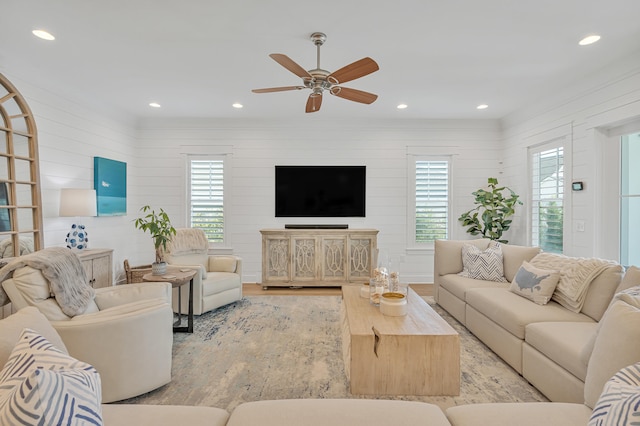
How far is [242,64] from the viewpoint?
3477mm

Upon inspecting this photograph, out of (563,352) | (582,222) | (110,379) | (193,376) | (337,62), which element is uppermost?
(337,62)

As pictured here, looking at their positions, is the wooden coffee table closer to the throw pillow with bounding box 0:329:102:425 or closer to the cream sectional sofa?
the cream sectional sofa

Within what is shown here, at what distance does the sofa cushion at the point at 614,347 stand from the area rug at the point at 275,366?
35.9 inches

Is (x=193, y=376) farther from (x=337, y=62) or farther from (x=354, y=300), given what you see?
(x=337, y=62)

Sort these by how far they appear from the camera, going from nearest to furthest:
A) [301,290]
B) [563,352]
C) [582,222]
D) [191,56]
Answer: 1. [563,352]
2. [191,56]
3. [582,222]
4. [301,290]

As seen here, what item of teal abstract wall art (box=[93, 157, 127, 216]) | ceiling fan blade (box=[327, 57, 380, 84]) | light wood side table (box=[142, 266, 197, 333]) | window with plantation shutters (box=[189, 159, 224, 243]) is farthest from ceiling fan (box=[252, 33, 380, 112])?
teal abstract wall art (box=[93, 157, 127, 216])

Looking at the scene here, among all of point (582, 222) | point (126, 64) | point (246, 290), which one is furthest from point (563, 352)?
point (126, 64)

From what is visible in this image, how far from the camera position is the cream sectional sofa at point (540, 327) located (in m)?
2.03

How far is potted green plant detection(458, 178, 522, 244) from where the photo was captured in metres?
4.97

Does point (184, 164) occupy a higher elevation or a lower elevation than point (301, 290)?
higher

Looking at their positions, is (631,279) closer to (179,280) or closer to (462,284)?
(462,284)

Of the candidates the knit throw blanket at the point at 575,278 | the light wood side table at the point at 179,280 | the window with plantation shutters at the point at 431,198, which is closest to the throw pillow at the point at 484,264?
Result: the knit throw blanket at the point at 575,278

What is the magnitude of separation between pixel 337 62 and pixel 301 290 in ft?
10.7

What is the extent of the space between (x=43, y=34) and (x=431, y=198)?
5.22 m
